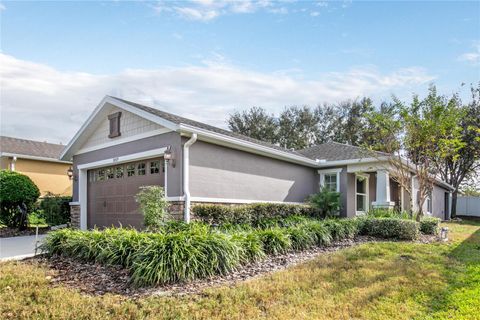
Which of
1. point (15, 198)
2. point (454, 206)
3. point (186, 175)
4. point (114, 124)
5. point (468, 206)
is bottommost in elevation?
point (468, 206)

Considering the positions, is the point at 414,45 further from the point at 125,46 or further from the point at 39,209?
the point at 39,209

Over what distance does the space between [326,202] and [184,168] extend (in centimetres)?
635

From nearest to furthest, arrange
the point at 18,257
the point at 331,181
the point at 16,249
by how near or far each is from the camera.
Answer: the point at 18,257 < the point at 16,249 < the point at 331,181

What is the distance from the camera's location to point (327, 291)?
4926mm

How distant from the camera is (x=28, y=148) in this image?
1838 cm

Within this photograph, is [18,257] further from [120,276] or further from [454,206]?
[454,206]

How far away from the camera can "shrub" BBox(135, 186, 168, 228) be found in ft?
28.0

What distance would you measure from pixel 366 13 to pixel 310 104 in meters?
21.8

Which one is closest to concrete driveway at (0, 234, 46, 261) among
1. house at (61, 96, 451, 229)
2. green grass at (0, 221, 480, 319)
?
green grass at (0, 221, 480, 319)

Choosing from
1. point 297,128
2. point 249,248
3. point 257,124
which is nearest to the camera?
point 249,248

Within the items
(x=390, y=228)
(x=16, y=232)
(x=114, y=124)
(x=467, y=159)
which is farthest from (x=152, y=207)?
(x=467, y=159)

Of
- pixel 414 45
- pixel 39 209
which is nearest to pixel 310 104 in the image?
pixel 414 45

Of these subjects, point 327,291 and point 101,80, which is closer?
point 327,291

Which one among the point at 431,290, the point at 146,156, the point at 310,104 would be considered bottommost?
the point at 431,290
